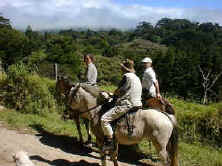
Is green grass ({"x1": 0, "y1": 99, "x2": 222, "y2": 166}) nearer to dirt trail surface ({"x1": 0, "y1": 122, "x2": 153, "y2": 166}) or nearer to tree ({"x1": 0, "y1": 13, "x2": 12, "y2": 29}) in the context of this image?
dirt trail surface ({"x1": 0, "y1": 122, "x2": 153, "y2": 166})

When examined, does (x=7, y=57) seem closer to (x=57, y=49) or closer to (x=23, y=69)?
(x=57, y=49)

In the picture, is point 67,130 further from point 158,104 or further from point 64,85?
Answer: point 158,104

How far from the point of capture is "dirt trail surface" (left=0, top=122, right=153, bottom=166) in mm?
7984

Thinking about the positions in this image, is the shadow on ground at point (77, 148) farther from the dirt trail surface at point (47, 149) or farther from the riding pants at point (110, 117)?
the riding pants at point (110, 117)

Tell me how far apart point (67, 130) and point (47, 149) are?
6.63ft

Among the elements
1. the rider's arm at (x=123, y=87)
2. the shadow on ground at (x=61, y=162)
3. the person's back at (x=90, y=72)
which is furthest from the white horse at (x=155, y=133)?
the person's back at (x=90, y=72)

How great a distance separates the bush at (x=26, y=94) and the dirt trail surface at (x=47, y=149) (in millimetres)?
2598

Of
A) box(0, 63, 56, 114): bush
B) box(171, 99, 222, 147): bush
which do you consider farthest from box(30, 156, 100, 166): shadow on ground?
box(0, 63, 56, 114): bush

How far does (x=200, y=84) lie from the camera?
52906mm

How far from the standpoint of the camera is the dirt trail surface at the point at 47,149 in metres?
7.98

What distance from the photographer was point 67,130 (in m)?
10.8

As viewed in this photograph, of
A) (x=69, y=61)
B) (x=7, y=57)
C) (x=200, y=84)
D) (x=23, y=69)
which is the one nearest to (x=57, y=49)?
(x=69, y=61)

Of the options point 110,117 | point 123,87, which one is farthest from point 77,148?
point 123,87

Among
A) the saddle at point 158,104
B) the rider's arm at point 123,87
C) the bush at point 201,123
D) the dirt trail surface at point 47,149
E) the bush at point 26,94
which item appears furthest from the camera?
the bush at point 26,94
